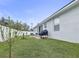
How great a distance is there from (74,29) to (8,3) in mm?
5758

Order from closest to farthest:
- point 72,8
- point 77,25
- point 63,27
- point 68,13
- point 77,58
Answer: point 77,58 → point 77,25 → point 72,8 → point 68,13 → point 63,27

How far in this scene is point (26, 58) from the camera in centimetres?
598

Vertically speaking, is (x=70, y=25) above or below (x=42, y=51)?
above

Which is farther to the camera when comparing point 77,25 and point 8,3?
point 8,3

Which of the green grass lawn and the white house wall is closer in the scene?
the green grass lawn

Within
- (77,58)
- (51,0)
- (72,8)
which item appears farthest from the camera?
(51,0)

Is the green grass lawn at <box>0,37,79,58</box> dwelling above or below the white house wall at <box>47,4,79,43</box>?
below

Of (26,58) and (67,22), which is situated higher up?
(67,22)

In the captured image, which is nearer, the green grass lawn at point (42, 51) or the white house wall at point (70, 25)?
the green grass lawn at point (42, 51)

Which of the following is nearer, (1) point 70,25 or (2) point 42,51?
(2) point 42,51

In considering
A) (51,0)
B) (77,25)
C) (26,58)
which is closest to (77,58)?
(26,58)

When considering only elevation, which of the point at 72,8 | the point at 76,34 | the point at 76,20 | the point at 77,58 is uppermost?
the point at 72,8

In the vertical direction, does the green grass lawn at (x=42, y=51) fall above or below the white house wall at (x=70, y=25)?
below

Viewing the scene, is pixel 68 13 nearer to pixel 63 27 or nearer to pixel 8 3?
pixel 63 27
